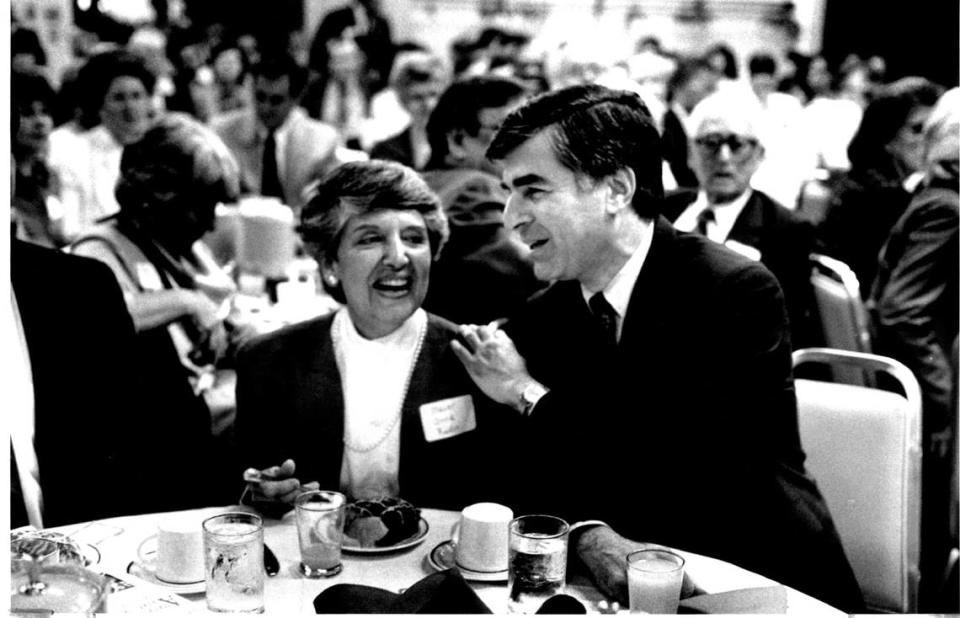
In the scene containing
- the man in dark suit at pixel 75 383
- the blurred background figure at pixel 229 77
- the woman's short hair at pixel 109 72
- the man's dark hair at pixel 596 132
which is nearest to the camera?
the man's dark hair at pixel 596 132

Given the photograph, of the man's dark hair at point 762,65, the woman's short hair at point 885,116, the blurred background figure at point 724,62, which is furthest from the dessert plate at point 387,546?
the blurred background figure at point 724,62

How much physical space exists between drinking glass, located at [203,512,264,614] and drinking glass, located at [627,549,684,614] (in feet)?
1.82

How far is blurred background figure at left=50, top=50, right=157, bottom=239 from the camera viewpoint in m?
5.11

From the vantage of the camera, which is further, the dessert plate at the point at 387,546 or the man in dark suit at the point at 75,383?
the man in dark suit at the point at 75,383

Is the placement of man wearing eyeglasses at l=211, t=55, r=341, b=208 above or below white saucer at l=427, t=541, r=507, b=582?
above

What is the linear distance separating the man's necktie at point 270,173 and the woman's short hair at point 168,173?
2.63 meters

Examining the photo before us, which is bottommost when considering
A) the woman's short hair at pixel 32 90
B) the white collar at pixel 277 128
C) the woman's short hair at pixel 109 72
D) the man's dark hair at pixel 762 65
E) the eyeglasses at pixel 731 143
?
the eyeglasses at pixel 731 143

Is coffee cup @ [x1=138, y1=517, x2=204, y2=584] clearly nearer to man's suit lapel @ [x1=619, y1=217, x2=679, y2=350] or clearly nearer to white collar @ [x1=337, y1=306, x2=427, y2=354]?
white collar @ [x1=337, y1=306, x2=427, y2=354]

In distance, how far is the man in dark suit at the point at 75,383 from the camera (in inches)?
83.7

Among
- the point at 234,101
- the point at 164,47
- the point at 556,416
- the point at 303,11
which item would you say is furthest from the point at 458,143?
the point at 303,11

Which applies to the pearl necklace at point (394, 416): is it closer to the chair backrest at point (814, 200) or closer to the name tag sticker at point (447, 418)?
the name tag sticker at point (447, 418)

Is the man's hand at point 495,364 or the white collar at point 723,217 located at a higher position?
the white collar at point 723,217

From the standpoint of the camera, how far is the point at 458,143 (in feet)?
12.8

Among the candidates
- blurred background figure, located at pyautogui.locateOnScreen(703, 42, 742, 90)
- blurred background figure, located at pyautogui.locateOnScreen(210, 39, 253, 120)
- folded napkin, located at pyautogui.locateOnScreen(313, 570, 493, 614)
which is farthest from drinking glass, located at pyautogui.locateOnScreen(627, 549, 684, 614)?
blurred background figure, located at pyautogui.locateOnScreen(703, 42, 742, 90)
